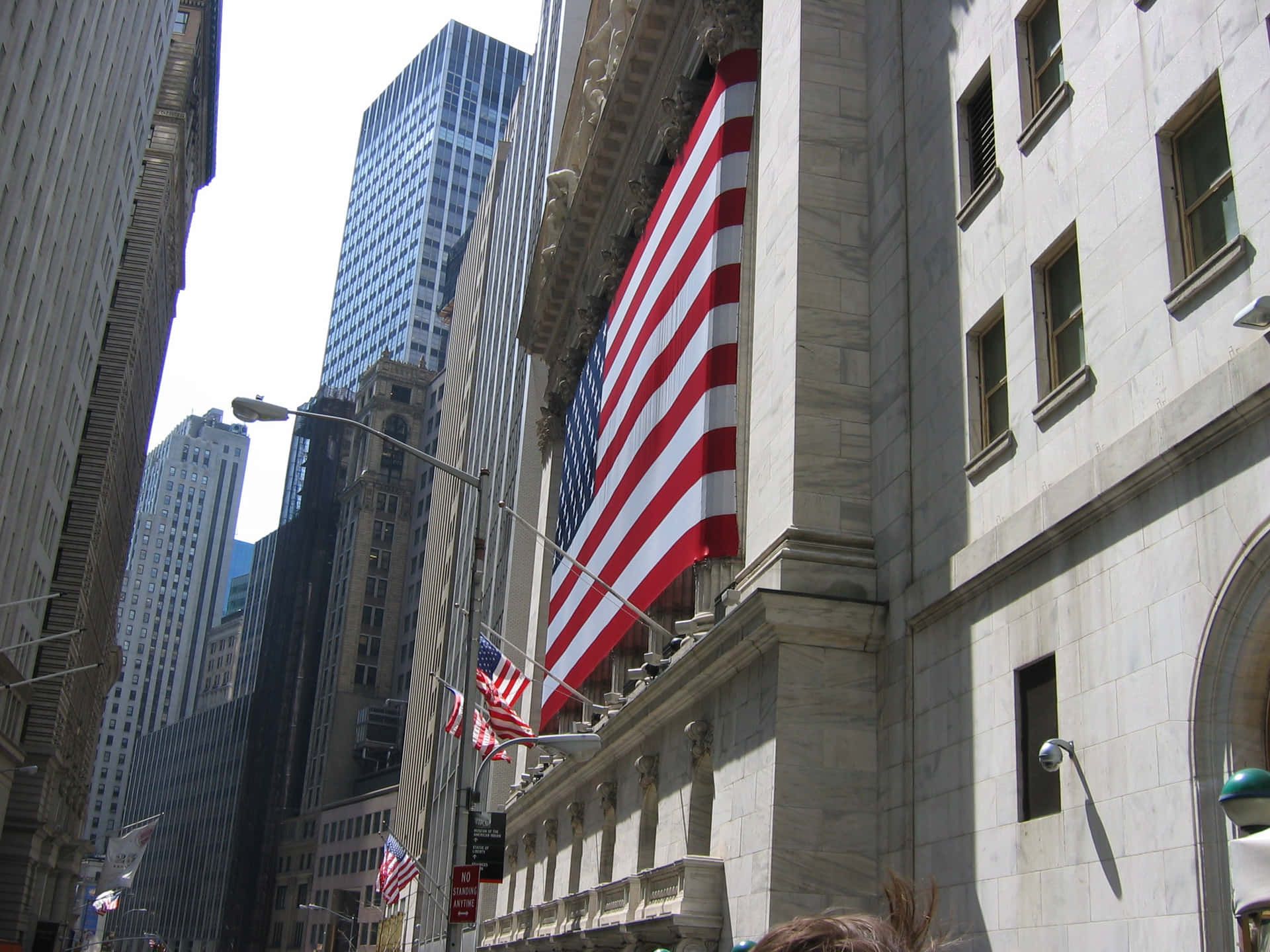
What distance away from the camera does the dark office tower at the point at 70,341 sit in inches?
1912

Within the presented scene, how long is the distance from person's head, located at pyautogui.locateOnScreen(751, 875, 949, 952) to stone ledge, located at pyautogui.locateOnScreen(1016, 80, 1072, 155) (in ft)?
55.2

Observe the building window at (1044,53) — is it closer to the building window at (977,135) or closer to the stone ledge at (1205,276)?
the building window at (977,135)

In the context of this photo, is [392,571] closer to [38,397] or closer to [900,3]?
[38,397]

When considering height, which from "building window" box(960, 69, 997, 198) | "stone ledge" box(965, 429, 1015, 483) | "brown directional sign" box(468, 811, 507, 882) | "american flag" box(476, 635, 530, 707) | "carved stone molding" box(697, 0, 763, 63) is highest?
"carved stone molding" box(697, 0, 763, 63)

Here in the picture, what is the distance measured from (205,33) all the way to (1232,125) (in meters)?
104

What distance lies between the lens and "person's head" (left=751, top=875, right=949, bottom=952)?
254cm

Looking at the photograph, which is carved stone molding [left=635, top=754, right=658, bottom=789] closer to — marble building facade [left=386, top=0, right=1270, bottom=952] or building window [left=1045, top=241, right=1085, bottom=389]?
marble building facade [left=386, top=0, right=1270, bottom=952]

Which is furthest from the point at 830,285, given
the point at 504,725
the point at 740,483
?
the point at 504,725

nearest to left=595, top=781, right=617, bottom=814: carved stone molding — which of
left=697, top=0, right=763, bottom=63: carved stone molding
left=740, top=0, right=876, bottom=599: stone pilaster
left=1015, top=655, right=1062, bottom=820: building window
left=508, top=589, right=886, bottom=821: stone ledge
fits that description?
left=508, top=589, right=886, bottom=821: stone ledge

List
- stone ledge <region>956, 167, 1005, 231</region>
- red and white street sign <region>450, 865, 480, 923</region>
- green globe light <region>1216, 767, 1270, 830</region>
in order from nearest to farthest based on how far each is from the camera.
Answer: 1. green globe light <region>1216, 767, 1270, 830</region>
2. red and white street sign <region>450, 865, 480, 923</region>
3. stone ledge <region>956, 167, 1005, 231</region>

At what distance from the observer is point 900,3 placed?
24.6 m

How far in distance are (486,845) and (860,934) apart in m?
19.0

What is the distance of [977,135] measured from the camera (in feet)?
68.6

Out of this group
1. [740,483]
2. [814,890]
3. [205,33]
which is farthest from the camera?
[205,33]
